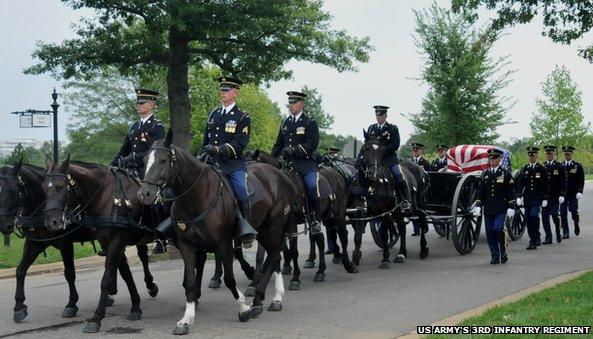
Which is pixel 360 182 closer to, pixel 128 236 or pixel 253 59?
pixel 128 236

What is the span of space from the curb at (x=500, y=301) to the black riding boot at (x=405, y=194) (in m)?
3.25

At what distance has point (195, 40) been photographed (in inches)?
750

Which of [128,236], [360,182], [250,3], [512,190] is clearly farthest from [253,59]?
[128,236]

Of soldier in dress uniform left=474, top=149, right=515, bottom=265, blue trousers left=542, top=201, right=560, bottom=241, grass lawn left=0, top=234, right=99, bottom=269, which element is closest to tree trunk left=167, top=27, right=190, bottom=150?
grass lawn left=0, top=234, right=99, bottom=269

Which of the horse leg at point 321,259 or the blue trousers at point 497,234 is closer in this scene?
the horse leg at point 321,259

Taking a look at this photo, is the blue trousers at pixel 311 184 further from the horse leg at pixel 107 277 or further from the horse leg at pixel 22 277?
the horse leg at pixel 22 277

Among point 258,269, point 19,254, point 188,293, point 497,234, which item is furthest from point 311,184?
point 19,254

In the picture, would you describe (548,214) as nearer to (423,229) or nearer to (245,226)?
(423,229)

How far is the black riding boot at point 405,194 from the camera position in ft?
44.3

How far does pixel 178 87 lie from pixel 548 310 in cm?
1261

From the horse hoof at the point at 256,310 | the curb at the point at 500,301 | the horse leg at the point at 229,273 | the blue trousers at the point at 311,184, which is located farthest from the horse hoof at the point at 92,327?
the blue trousers at the point at 311,184

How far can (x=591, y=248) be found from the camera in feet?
50.6

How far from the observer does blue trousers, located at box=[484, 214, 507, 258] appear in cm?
1291

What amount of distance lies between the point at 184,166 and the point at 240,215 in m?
0.97
